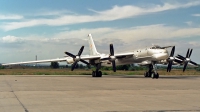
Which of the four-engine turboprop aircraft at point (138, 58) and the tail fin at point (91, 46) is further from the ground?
the tail fin at point (91, 46)

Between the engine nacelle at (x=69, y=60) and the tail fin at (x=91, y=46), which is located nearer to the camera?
the engine nacelle at (x=69, y=60)

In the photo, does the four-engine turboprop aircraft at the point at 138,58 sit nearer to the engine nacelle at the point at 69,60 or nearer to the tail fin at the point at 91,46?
the engine nacelle at the point at 69,60

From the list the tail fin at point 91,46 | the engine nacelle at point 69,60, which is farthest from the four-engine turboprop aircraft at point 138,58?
the tail fin at point 91,46

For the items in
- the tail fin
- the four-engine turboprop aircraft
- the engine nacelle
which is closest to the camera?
the four-engine turboprop aircraft

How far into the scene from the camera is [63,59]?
3469 cm

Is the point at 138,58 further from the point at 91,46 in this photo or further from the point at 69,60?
the point at 91,46

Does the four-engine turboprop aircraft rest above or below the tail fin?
below

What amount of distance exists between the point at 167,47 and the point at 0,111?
25.0 m

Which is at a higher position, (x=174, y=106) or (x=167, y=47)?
(x=167, y=47)

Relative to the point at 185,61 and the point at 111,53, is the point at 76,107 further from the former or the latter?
the point at 185,61

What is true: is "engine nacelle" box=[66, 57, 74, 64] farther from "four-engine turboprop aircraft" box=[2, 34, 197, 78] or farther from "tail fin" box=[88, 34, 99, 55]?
"tail fin" box=[88, 34, 99, 55]

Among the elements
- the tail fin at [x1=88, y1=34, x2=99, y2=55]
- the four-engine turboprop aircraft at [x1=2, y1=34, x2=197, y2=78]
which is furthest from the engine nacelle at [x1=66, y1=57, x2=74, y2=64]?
the tail fin at [x1=88, y1=34, x2=99, y2=55]

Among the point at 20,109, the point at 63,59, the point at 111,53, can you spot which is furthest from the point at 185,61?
the point at 20,109

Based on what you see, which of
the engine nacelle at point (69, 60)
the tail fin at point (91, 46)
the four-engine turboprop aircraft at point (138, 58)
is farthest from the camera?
the tail fin at point (91, 46)
